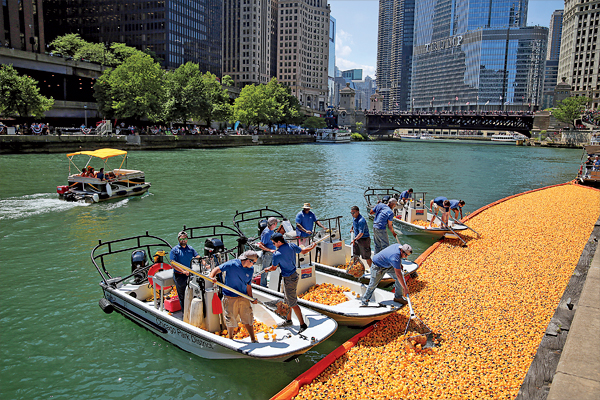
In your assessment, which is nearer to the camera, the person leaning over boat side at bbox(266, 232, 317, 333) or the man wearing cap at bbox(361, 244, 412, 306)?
the person leaning over boat side at bbox(266, 232, 317, 333)

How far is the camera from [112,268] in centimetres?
1505

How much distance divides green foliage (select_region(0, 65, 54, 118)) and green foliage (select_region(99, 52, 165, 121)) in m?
11.8

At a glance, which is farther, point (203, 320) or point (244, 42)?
point (244, 42)

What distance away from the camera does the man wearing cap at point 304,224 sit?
1316cm

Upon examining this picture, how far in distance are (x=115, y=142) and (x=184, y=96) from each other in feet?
57.0

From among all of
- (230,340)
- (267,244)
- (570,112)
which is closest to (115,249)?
(267,244)

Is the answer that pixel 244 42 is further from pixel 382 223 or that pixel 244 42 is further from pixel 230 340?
pixel 230 340

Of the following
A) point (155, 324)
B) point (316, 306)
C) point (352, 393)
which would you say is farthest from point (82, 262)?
point (352, 393)

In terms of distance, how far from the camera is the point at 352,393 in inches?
294

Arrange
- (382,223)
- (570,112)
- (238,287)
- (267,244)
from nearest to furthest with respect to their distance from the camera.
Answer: (238,287) → (267,244) → (382,223) → (570,112)

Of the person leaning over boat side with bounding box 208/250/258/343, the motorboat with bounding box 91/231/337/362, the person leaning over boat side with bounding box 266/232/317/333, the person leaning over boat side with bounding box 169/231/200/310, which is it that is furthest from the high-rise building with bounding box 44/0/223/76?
the person leaning over boat side with bounding box 208/250/258/343

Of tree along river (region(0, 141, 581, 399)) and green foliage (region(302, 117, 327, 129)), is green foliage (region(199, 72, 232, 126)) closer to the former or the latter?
tree along river (region(0, 141, 581, 399))

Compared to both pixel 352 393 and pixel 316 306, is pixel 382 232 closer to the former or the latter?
pixel 316 306

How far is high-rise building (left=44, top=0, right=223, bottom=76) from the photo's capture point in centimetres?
12256
